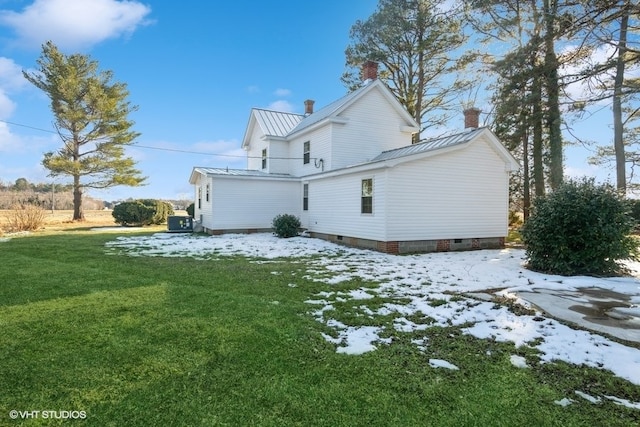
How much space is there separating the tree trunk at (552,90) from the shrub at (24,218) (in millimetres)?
23815

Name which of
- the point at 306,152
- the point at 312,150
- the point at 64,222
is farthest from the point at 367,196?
the point at 64,222

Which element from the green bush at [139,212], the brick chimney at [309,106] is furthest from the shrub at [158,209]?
the brick chimney at [309,106]

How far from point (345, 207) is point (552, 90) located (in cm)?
907

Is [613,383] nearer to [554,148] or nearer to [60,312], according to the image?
[60,312]

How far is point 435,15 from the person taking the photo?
20.1m

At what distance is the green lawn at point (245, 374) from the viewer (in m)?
2.50

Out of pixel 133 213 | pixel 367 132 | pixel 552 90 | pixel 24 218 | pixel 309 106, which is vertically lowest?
pixel 24 218

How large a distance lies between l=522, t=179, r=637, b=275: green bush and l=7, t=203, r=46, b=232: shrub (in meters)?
21.8

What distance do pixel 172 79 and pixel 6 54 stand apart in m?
9.22

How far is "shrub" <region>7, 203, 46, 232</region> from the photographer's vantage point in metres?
17.5

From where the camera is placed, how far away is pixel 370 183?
12078 millimetres

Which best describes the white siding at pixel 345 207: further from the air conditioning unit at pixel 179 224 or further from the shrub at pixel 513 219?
the shrub at pixel 513 219

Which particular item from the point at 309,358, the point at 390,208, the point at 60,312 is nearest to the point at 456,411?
the point at 309,358

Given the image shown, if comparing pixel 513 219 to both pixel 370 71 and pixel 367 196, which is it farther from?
pixel 367 196
